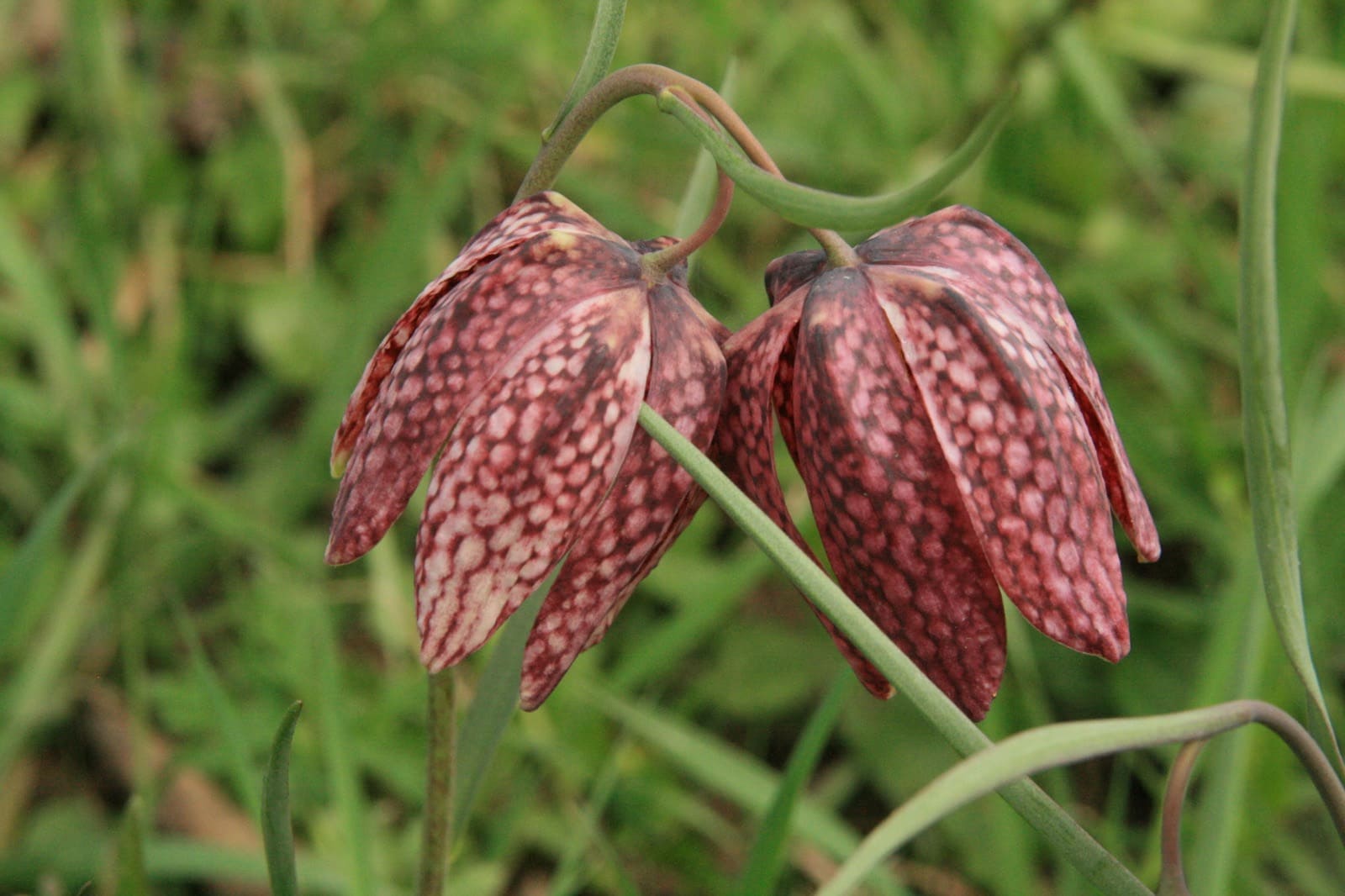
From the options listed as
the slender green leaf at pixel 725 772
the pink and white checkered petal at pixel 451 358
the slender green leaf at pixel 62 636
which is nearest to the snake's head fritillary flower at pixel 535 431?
the pink and white checkered petal at pixel 451 358

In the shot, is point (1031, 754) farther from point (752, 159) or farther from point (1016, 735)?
point (752, 159)

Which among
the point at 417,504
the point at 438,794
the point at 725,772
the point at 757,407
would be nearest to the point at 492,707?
the point at 438,794

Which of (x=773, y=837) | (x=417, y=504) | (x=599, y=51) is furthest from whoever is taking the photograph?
(x=417, y=504)

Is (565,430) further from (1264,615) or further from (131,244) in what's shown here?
(131,244)

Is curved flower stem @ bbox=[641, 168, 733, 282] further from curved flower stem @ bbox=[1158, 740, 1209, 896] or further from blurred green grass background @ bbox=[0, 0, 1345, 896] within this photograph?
blurred green grass background @ bbox=[0, 0, 1345, 896]

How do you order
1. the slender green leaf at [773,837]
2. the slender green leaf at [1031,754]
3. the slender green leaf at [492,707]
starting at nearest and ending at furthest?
1. the slender green leaf at [1031,754]
2. the slender green leaf at [492,707]
3. the slender green leaf at [773,837]

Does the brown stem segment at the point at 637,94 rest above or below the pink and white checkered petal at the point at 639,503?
above

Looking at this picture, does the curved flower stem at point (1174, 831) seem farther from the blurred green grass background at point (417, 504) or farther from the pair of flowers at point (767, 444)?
the blurred green grass background at point (417, 504)

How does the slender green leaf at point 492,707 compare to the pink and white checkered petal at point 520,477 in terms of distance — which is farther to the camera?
the slender green leaf at point 492,707
